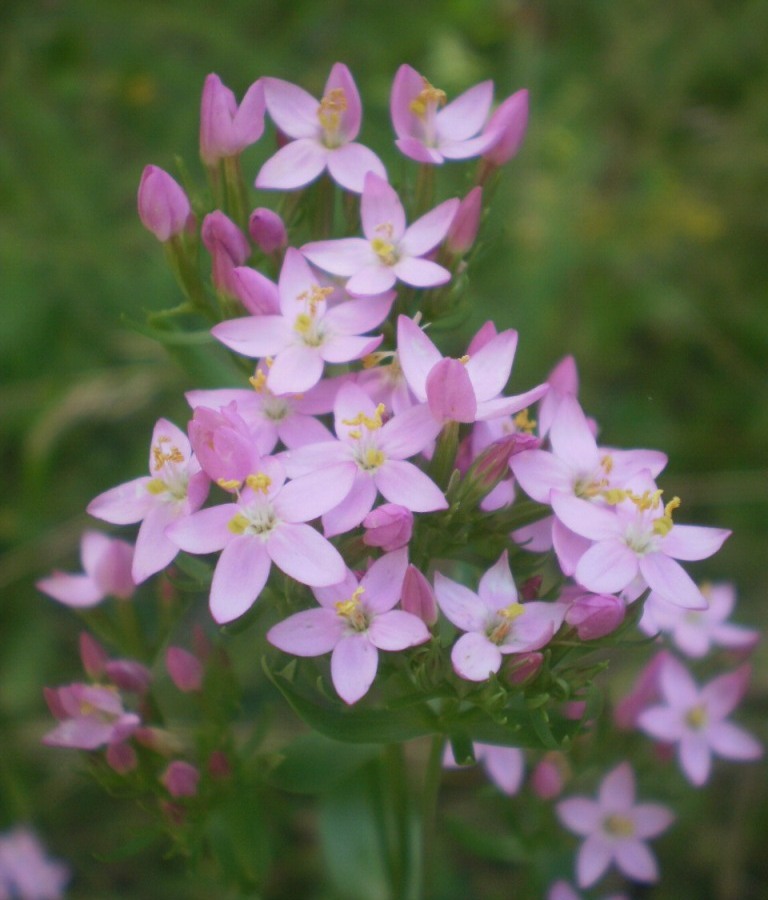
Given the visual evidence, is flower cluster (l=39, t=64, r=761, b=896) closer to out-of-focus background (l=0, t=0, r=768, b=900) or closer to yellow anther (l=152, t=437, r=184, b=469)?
yellow anther (l=152, t=437, r=184, b=469)

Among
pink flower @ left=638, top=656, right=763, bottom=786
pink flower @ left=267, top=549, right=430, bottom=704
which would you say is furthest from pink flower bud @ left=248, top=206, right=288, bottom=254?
pink flower @ left=638, top=656, right=763, bottom=786

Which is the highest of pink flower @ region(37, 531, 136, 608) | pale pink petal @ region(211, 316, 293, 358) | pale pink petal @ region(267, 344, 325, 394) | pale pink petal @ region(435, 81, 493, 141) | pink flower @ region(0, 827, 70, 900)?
pale pink petal @ region(435, 81, 493, 141)

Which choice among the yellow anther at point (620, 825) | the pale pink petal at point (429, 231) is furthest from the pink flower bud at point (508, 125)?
the yellow anther at point (620, 825)

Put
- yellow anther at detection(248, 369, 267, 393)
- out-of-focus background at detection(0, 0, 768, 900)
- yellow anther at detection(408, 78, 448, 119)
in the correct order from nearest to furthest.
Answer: yellow anther at detection(248, 369, 267, 393)
yellow anther at detection(408, 78, 448, 119)
out-of-focus background at detection(0, 0, 768, 900)

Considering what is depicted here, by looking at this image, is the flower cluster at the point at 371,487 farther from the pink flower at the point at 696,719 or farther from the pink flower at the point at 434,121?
the pink flower at the point at 696,719

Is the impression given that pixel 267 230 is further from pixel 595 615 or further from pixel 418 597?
pixel 595 615

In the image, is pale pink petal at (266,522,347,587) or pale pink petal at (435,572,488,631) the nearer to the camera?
pale pink petal at (266,522,347,587)

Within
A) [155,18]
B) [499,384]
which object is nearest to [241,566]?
[499,384]
